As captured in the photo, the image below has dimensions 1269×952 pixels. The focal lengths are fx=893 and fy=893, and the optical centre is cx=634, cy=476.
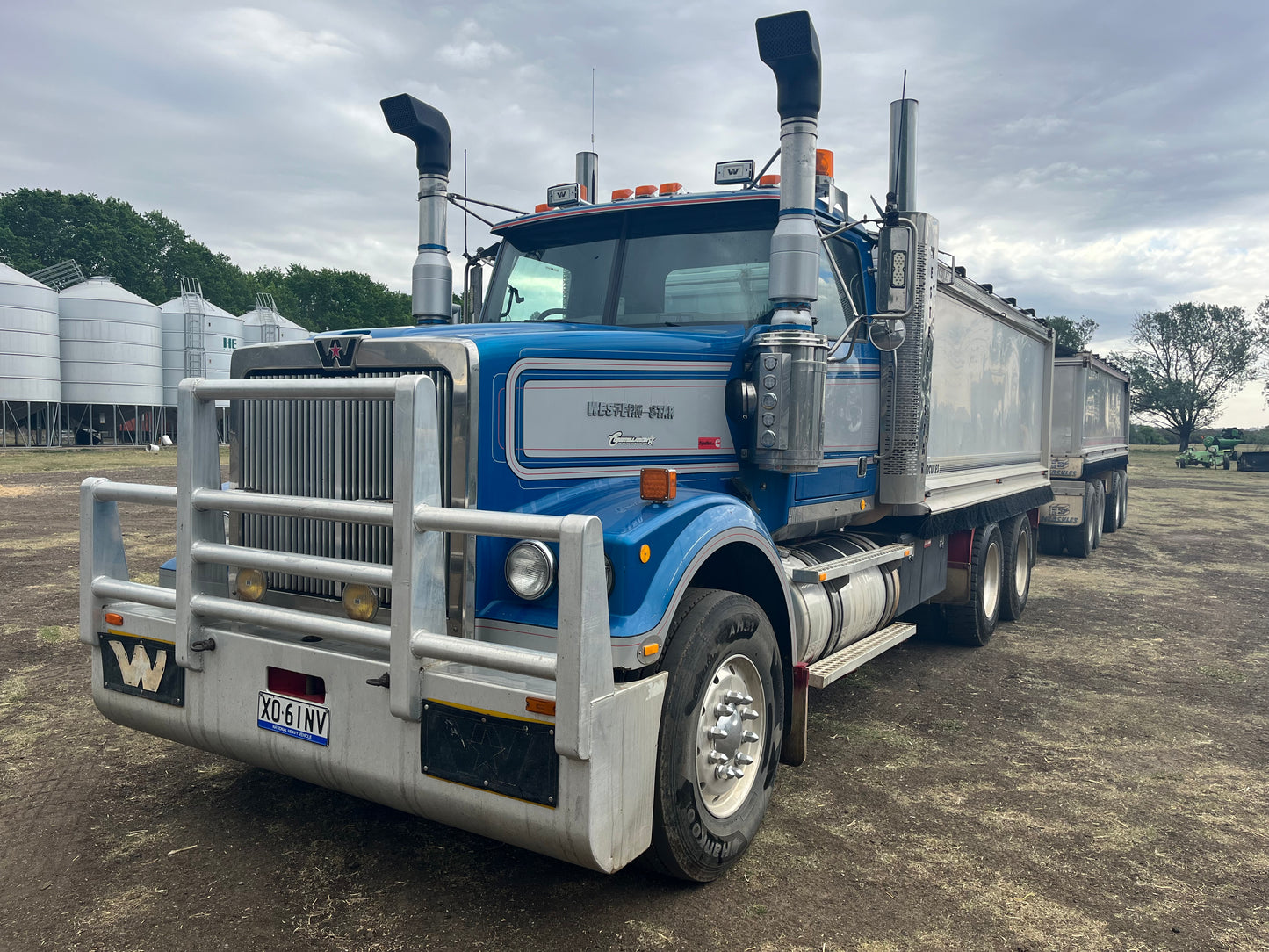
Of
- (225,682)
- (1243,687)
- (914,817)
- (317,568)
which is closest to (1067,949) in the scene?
(914,817)

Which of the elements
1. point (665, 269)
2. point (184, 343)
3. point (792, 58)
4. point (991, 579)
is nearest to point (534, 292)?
point (665, 269)

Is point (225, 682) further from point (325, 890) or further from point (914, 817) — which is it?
point (914, 817)

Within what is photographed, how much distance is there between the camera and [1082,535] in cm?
1352

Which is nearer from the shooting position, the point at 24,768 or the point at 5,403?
the point at 24,768

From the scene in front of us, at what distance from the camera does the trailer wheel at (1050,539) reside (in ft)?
45.2

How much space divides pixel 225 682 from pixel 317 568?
711mm

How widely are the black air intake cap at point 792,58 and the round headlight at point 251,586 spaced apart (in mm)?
3239

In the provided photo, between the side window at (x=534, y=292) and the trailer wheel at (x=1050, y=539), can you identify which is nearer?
the side window at (x=534, y=292)

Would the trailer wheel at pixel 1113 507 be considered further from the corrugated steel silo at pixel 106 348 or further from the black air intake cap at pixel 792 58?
the corrugated steel silo at pixel 106 348

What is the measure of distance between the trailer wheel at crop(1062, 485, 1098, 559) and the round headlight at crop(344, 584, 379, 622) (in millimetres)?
12728

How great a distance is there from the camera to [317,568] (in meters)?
3.09

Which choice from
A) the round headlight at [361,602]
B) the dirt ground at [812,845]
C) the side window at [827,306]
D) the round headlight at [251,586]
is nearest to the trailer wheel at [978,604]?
the dirt ground at [812,845]

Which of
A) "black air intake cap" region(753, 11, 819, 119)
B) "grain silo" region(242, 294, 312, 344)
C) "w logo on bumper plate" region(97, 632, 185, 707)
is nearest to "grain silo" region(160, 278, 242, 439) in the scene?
"grain silo" region(242, 294, 312, 344)

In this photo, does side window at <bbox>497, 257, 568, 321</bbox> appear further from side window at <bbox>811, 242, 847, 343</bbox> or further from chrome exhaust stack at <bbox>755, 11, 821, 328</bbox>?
side window at <bbox>811, 242, 847, 343</bbox>
